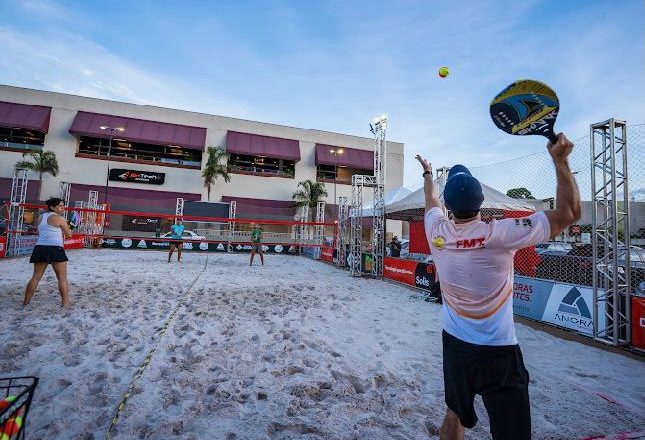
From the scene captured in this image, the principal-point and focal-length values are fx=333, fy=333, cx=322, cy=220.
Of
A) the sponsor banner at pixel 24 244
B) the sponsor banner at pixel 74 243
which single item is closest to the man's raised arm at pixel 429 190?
the sponsor banner at pixel 24 244

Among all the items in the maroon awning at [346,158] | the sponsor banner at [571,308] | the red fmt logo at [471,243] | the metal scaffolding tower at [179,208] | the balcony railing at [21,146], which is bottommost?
the sponsor banner at [571,308]

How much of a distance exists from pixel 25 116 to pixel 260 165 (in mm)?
17623

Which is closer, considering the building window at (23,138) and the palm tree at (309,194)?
the building window at (23,138)

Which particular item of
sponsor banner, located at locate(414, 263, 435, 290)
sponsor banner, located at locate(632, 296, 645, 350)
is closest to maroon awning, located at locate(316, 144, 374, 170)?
sponsor banner, located at locate(414, 263, 435, 290)

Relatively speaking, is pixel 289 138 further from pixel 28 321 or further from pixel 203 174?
pixel 28 321

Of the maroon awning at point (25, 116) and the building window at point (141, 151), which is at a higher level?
the maroon awning at point (25, 116)

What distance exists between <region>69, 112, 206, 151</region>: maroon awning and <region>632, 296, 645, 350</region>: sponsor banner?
27251 millimetres

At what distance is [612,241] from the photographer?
5180mm

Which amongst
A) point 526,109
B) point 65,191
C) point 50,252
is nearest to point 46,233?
point 50,252

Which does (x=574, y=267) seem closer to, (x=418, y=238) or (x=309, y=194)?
(x=418, y=238)

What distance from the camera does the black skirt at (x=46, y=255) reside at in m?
5.25

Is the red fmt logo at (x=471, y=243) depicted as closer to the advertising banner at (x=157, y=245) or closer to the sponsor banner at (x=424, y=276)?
the sponsor banner at (x=424, y=276)

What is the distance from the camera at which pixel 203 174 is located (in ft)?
89.2

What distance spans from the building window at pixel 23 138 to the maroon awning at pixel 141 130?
3507 mm
